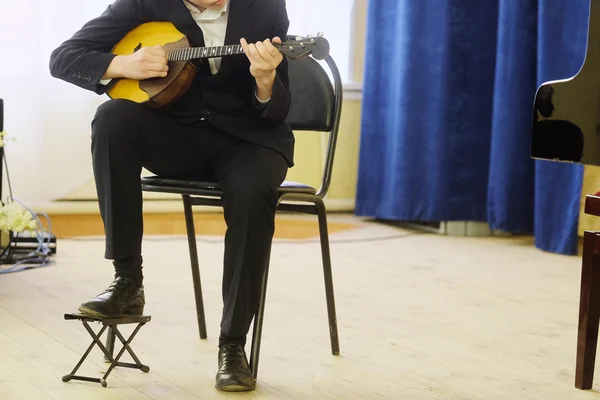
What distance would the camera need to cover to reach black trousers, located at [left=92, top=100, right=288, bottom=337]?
1.74 m

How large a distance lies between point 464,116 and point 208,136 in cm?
222

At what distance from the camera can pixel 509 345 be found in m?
2.21

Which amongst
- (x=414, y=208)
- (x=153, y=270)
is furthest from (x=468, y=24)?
(x=153, y=270)

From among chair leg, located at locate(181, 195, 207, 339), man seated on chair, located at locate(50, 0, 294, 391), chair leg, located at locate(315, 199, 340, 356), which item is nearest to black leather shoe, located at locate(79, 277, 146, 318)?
man seated on chair, located at locate(50, 0, 294, 391)

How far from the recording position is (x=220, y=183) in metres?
1.81

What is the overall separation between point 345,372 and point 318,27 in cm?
253

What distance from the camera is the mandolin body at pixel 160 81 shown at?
1.84 metres

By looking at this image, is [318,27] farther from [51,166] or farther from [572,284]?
[572,284]

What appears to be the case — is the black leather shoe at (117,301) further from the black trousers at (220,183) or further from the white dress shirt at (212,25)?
the white dress shirt at (212,25)

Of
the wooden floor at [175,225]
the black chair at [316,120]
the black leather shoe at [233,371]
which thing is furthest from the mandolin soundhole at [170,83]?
the wooden floor at [175,225]

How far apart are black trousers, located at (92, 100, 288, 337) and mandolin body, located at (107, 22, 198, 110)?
34mm

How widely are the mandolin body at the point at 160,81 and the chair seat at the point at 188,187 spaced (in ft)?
0.49

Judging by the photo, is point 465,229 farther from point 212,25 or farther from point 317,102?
point 212,25

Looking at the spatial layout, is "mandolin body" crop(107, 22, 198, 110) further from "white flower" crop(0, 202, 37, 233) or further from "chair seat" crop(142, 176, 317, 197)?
"white flower" crop(0, 202, 37, 233)
